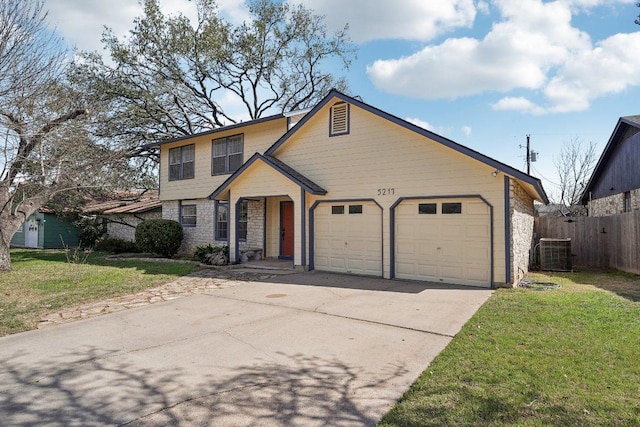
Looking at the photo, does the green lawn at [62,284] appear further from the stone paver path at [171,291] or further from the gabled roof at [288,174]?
the gabled roof at [288,174]

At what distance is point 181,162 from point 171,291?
10.3 meters

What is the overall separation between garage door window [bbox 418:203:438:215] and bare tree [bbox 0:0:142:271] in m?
10.8

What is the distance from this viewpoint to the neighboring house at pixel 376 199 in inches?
384

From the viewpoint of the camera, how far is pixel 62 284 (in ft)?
33.0

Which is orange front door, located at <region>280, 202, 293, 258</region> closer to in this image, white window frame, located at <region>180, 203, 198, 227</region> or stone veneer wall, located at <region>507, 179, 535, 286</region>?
white window frame, located at <region>180, 203, 198, 227</region>

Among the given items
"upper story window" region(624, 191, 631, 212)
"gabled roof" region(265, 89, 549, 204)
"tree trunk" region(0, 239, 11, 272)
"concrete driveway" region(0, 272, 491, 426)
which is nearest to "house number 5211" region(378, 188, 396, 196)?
"gabled roof" region(265, 89, 549, 204)

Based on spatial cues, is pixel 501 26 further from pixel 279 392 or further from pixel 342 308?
pixel 279 392

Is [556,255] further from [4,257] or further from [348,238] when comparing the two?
[4,257]

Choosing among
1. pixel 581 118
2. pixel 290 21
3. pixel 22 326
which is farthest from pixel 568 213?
pixel 22 326

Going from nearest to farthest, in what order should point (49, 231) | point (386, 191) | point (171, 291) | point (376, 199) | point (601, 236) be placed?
1. point (171, 291)
2. point (386, 191)
3. point (376, 199)
4. point (601, 236)
5. point (49, 231)

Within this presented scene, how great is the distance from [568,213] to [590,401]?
3129 centimetres

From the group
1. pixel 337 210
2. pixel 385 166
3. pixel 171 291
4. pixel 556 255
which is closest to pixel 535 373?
pixel 385 166

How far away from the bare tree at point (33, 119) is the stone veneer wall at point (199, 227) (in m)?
4.12

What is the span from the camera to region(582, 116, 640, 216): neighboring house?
56.5ft
